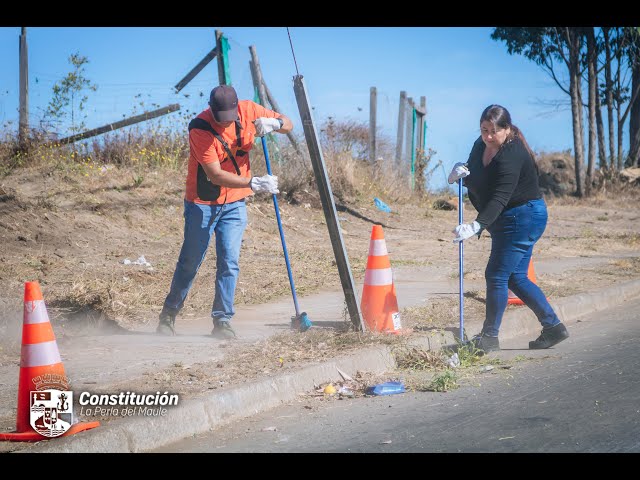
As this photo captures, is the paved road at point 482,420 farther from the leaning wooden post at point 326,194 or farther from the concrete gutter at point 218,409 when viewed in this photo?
the leaning wooden post at point 326,194

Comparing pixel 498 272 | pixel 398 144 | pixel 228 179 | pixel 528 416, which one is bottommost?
pixel 528 416

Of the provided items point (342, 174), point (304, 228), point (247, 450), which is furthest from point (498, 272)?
point (342, 174)

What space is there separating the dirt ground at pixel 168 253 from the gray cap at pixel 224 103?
179 cm

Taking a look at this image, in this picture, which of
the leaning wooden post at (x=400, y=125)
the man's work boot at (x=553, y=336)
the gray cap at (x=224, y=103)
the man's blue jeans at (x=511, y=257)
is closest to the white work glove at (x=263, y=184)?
the gray cap at (x=224, y=103)

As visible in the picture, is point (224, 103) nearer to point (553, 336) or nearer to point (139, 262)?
point (553, 336)

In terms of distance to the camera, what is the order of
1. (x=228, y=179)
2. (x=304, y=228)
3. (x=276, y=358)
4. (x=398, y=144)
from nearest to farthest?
(x=276, y=358), (x=228, y=179), (x=304, y=228), (x=398, y=144)

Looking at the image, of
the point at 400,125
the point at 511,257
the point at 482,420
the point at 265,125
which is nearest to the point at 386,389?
the point at 482,420

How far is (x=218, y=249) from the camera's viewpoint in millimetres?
6906

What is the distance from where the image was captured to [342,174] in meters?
17.3

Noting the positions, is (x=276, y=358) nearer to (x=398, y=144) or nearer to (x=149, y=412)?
(x=149, y=412)

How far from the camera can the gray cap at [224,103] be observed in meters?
6.40

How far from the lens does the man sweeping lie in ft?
21.5

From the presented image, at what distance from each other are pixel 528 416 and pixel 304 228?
9.68 metres

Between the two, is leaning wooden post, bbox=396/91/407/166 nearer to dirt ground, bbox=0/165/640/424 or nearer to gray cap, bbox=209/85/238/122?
dirt ground, bbox=0/165/640/424
